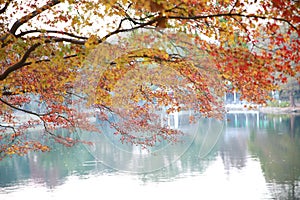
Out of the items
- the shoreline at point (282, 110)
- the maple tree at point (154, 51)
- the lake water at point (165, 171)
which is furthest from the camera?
the shoreline at point (282, 110)

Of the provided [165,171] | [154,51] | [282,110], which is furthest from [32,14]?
[282,110]

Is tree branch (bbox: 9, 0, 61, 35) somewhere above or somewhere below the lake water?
above

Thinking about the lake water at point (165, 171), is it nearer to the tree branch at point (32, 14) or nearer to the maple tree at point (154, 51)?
the maple tree at point (154, 51)

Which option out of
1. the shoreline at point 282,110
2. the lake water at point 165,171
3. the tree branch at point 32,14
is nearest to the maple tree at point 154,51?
the tree branch at point 32,14

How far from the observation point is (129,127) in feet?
50.6

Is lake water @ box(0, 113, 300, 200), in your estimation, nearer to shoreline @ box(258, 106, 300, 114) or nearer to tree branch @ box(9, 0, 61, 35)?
tree branch @ box(9, 0, 61, 35)

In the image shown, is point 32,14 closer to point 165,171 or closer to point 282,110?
point 165,171

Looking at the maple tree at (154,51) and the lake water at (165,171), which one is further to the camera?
the lake water at (165,171)

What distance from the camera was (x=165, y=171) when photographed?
71.6 feet

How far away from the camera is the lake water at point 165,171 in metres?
17.3

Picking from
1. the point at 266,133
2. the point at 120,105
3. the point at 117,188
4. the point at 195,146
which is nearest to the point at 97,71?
the point at 120,105

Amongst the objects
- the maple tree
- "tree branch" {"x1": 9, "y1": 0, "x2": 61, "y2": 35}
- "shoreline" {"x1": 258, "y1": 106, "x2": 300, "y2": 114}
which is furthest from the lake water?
"shoreline" {"x1": 258, "y1": 106, "x2": 300, "y2": 114}

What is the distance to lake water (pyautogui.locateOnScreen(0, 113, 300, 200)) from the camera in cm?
1728

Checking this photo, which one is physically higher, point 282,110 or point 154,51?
point 154,51
